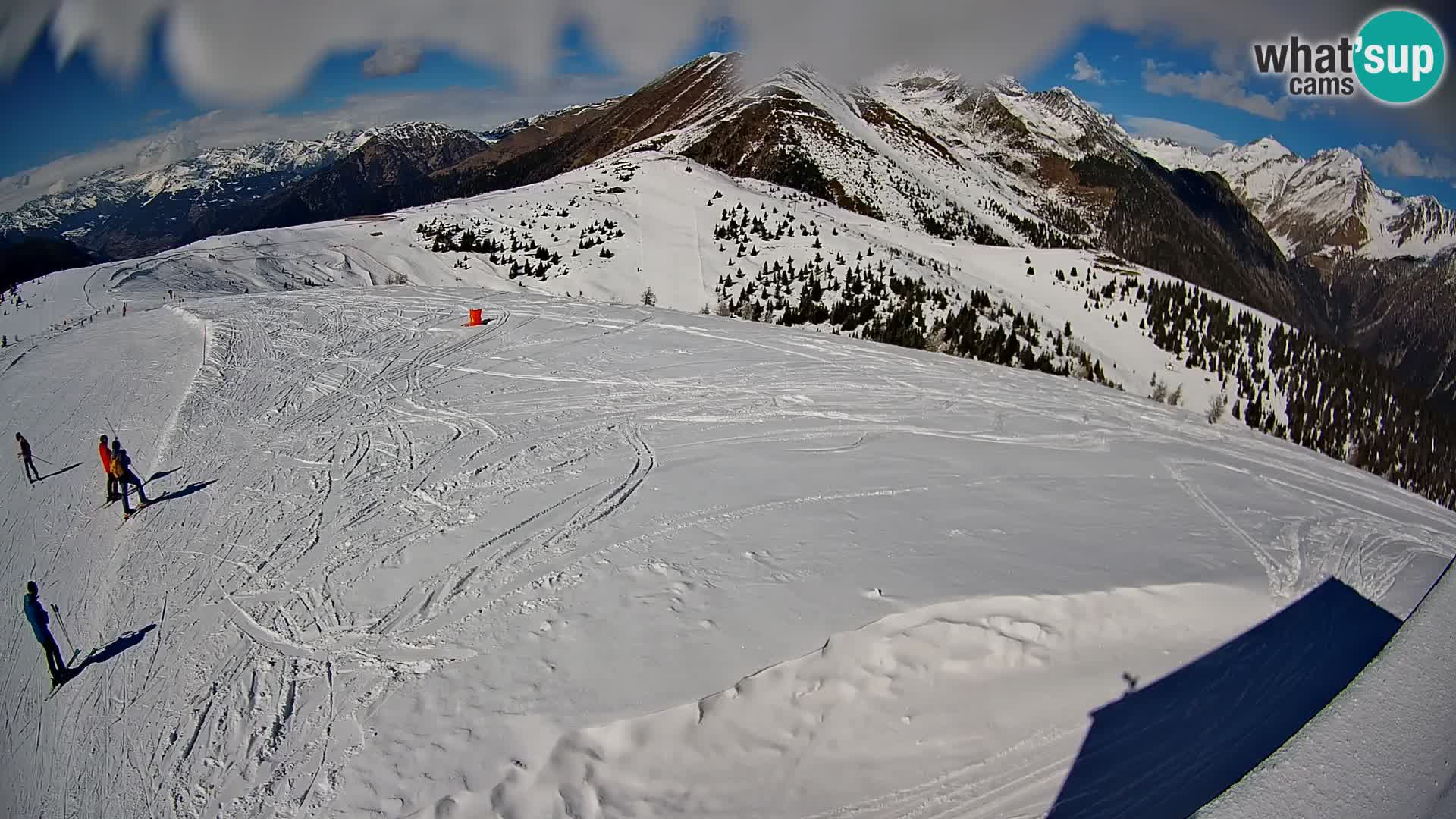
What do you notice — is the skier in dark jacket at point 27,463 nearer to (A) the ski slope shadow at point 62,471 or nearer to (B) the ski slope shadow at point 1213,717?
(A) the ski slope shadow at point 62,471

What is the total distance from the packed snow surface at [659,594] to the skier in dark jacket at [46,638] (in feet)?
0.99

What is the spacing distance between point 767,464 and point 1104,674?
5.42 m

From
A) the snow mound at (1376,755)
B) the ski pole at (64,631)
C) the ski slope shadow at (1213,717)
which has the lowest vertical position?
the ski pole at (64,631)

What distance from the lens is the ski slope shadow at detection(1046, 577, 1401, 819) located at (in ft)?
16.3

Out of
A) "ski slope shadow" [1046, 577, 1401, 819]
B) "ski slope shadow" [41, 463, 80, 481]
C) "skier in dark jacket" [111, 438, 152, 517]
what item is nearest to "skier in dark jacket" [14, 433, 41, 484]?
"ski slope shadow" [41, 463, 80, 481]

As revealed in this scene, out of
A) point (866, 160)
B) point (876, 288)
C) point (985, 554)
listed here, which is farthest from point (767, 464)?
point (866, 160)

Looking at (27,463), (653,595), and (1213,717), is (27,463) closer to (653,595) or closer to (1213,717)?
(653,595)

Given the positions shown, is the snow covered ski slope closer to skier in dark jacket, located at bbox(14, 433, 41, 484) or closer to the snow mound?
skier in dark jacket, located at bbox(14, 433, 41, 484)

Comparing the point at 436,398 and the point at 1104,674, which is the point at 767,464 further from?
the point at 436,398

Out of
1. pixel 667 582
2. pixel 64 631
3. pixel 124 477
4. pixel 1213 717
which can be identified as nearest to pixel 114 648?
pixel 64 631

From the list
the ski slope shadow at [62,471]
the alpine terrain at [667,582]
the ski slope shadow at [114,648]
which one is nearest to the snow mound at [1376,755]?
the alpine terrain at [667,582]

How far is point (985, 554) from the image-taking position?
7691mm

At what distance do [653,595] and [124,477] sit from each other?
319 inches

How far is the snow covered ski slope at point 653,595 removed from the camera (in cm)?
530
